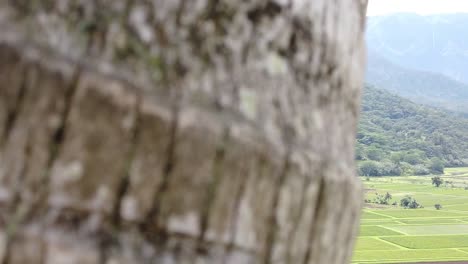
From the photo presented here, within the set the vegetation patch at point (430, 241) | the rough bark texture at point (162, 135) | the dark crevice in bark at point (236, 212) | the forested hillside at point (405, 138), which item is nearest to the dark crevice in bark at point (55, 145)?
the rough bark texture at point (162, 135)

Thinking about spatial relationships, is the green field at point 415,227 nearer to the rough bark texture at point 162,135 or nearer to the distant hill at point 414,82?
the rough bark texture at point 162,135

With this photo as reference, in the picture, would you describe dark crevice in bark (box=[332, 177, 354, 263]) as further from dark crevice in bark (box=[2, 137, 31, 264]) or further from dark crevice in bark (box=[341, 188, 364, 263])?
dark crevice in bark (box=[2, 137, 31, 264])

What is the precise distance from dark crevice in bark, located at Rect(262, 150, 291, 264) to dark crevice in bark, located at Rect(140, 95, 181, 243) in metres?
0.07

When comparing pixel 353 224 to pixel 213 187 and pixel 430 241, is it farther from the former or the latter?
pixel 430 241

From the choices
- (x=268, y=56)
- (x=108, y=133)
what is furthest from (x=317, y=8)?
(x=108, y=133)

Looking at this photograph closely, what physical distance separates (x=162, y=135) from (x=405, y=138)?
39854mm

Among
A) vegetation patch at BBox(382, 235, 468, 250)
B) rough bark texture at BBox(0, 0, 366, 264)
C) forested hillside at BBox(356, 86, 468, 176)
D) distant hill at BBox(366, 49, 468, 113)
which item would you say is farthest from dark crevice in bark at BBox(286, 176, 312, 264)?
distant hill at BBox(366, 49, 468, 113)

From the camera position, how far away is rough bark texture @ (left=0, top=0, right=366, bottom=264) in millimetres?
299

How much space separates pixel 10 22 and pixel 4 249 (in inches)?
4.7

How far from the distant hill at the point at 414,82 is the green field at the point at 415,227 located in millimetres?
50239

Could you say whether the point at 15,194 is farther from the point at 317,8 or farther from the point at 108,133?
the point at 317,8

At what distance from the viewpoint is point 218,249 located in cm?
34

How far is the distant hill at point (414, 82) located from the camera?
256ft

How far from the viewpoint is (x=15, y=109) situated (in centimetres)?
30
